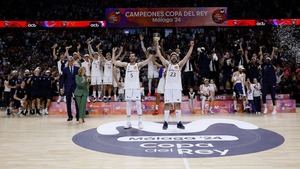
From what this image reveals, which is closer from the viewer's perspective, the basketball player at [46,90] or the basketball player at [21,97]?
the basketball player at [46,90]

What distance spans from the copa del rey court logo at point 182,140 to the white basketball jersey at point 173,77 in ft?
3.64

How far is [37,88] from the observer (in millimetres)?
14078

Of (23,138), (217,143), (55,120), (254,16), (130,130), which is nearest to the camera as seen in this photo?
(217,143)

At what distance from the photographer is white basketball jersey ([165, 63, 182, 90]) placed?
9953mm

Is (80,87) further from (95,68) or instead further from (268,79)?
(268,79)

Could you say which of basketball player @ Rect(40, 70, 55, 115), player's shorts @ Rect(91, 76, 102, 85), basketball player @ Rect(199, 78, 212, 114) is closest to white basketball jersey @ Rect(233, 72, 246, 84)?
basketball player @ Rect(199, 78, 212, 114)

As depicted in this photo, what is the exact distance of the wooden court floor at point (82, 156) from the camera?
6844mm

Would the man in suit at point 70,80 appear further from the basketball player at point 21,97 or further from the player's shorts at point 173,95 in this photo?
the player's shorts at point 173,95

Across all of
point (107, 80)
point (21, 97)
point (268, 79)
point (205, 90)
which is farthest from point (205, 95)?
point (21, 97)

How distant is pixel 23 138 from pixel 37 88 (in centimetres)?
474

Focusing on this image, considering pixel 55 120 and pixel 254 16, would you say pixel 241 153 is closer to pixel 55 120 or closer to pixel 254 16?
pixel 55 120

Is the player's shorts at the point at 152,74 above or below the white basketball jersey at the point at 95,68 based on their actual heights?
below

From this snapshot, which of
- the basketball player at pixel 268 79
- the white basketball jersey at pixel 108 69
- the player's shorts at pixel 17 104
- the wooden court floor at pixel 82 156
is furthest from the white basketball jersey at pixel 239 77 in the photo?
the player's shorts at pixel 17 104

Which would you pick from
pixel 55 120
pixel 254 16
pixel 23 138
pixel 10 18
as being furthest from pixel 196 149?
pixel 10 18
